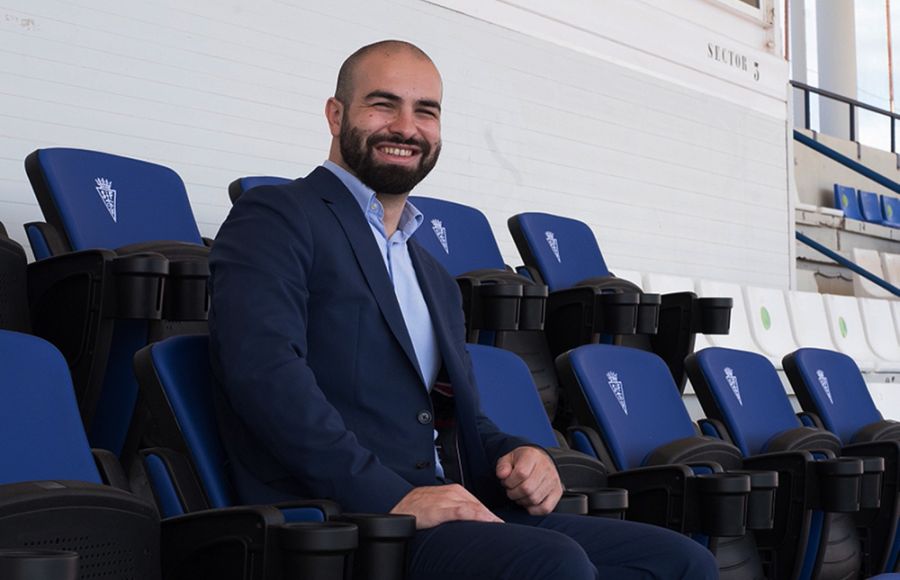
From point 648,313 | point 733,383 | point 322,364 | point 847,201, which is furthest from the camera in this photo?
point 847,201

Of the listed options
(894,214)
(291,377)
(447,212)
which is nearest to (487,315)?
(447,212)

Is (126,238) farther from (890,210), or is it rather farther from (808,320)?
(890,210)

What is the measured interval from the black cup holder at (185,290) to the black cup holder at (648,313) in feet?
4.33

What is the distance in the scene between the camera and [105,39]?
3229mm

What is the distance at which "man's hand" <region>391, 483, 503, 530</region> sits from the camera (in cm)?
151

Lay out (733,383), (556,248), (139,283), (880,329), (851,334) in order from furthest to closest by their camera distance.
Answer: (880,329), (851,334), (556,248), (733,383), (139,283)

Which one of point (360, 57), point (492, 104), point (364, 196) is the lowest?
point (364, 196)

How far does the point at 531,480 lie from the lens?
1.74 meters

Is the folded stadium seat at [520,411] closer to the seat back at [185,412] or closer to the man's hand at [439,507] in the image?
the man's hand at [439,507]

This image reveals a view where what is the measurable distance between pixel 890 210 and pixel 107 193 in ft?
23.8

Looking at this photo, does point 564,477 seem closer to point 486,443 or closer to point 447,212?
point 486,443

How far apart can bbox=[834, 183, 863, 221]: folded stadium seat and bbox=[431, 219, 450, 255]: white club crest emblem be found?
5524 mm

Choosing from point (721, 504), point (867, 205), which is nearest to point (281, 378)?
point (721, 504)

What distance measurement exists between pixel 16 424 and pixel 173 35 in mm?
2211
